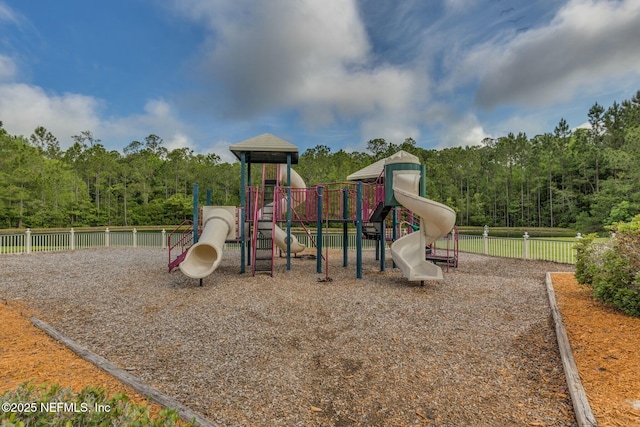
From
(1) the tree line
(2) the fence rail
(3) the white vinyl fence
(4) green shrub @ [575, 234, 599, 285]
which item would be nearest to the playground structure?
(2) the fence rail

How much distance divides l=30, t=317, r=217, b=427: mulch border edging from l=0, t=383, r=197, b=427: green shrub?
0.35 metres

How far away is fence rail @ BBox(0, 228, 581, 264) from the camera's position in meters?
12.4

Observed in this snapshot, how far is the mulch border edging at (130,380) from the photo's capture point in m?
2.85

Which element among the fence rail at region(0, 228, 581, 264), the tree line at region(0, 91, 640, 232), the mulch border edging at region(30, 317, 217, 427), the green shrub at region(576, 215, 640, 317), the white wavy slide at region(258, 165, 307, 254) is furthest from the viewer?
the tree line at region(0, 91, 640, 232)

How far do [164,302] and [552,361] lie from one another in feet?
22.4

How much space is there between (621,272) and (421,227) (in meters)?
3.88

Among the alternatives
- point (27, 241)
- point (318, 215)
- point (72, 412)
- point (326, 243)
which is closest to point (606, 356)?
point (72, 412)

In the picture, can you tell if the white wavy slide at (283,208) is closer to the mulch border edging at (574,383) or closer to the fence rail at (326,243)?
the fence rail at (326,243)

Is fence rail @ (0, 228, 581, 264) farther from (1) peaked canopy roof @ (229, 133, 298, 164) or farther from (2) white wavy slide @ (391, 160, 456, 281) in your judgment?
(1) peaked canopy roof @ (229, 133, 298, 164)

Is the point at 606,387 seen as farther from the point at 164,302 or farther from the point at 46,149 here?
the point at 46,149

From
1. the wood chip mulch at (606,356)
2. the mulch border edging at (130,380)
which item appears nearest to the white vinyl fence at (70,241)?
the mulch border edging at (130,380)

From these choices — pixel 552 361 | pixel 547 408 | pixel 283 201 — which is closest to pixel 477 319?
pixel 552 361

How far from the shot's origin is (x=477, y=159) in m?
43.0

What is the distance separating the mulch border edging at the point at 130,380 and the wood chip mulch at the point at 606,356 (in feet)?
11.8
